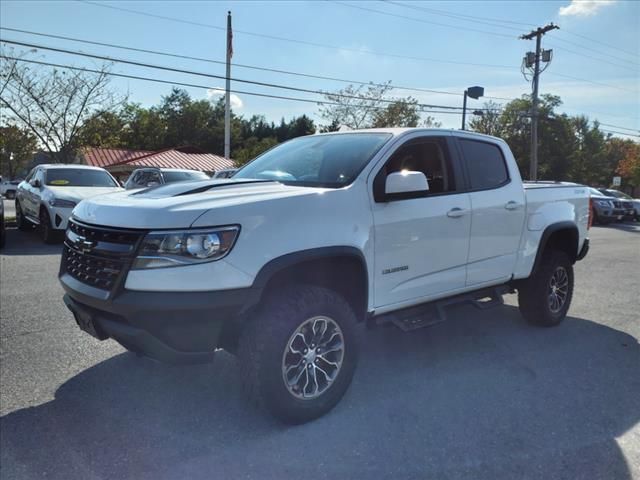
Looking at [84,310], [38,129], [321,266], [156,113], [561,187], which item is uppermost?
[156,113]

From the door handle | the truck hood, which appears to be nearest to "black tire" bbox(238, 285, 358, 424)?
the truck hood

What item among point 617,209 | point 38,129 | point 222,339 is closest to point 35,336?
point 222,339

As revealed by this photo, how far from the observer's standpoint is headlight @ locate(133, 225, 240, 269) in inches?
104

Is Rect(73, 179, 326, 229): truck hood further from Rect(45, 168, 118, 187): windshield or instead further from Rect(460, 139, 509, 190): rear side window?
Rect(45, 168, 118, 187): windshield

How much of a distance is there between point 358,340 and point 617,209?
22.2m

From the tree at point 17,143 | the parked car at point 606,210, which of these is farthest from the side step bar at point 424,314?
the tree at point 17,143

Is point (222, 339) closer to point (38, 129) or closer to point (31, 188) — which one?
point (31, 188)

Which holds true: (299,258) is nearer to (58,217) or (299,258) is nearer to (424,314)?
(424,314)

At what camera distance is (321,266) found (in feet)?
10.5

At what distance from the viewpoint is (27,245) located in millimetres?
10289

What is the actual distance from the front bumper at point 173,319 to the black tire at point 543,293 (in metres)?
3.48

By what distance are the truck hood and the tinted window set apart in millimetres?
1081

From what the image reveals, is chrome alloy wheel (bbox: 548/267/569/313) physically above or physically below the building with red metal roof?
below

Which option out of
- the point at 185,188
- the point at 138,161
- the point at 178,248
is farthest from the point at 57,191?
the point at 138,161
